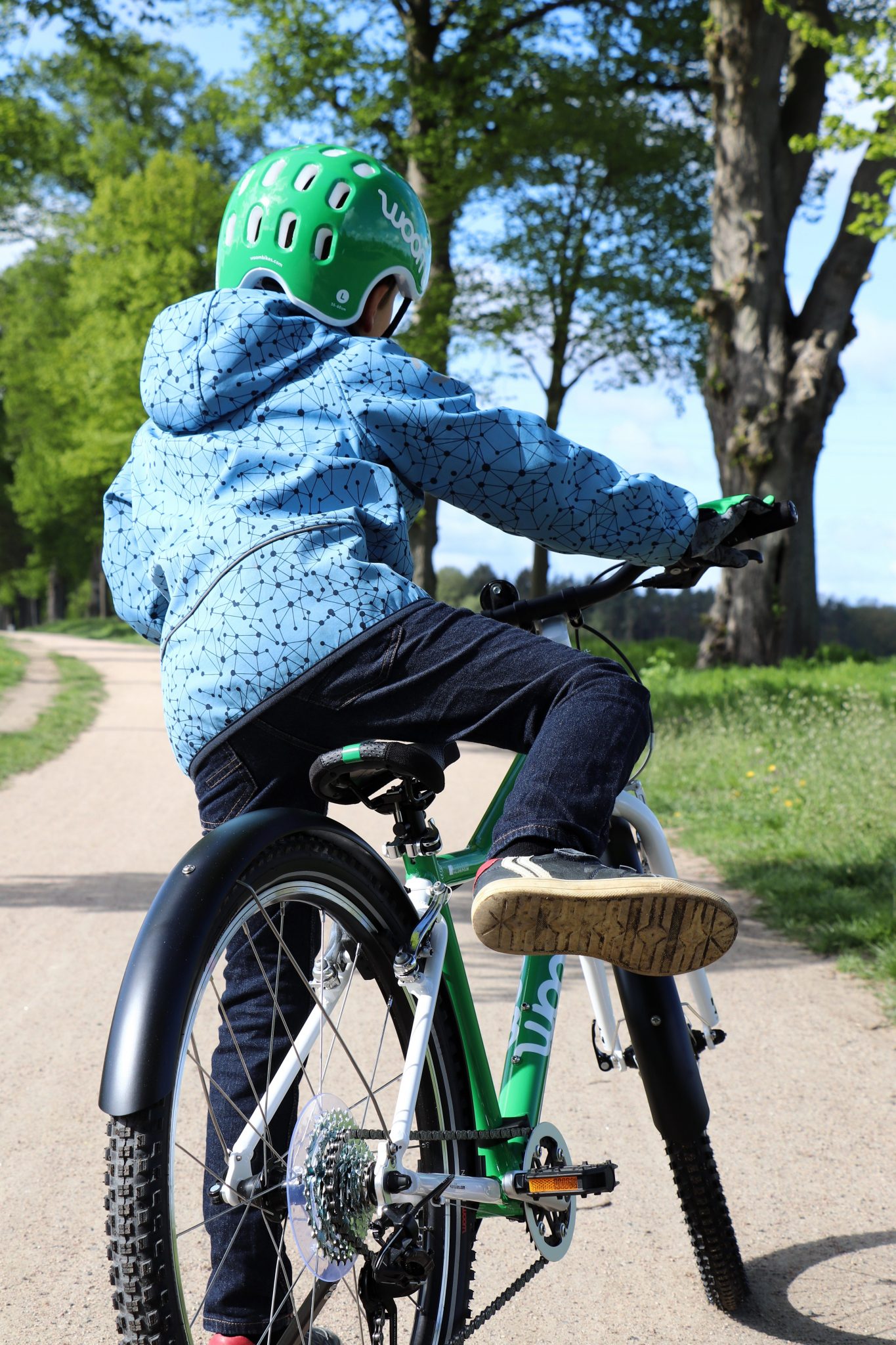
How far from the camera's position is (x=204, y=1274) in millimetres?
2744

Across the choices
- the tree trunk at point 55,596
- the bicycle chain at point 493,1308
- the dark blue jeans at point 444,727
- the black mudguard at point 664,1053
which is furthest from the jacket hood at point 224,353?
the tree trunk at point 55,596

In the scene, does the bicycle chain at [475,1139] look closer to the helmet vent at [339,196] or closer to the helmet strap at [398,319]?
the helmet strap at [398,319]

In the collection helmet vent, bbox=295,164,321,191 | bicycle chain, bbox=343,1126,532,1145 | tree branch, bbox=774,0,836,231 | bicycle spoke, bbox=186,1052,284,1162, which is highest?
tree branch, bbox=774,0,836,231

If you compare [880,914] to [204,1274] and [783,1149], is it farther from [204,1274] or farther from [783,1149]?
[204,1274]

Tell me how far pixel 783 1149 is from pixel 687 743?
700 centimetres

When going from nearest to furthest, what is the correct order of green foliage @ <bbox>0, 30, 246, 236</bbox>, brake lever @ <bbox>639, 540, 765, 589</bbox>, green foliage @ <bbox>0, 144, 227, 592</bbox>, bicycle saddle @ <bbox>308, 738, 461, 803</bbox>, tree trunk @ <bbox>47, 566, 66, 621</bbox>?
bicycle saddle @ <bbox>308, 738, 461, 803</bbox>
brake lever @ <bbox>639, 540, 765, 589</bbox>
green foliage @ <bbox>0, 144, 227, 592</bbox>
green foliage @ <bbox>0, 30, 246, 236</bbox>
tree trunk @ <bbox>47, 566, 66, 621</bbox>

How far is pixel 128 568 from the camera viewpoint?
2.40m

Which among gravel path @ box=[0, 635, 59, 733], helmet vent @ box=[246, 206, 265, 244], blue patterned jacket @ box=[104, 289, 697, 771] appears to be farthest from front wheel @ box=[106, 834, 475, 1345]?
gravel path @ box=[0, 635, 59, 733]

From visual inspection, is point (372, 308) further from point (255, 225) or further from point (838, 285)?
point (838, 285)

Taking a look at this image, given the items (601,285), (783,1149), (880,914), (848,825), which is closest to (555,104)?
(601,285)

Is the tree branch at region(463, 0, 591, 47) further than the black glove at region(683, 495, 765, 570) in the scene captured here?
Yes

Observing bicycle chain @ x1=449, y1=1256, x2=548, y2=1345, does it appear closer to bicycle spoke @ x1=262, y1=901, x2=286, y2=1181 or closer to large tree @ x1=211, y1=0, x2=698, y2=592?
bicycle spoke @ x1=262, y1=901, x2=286, y2=1181

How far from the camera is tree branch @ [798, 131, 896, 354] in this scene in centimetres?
1415

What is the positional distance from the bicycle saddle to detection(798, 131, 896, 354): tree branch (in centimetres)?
1329
